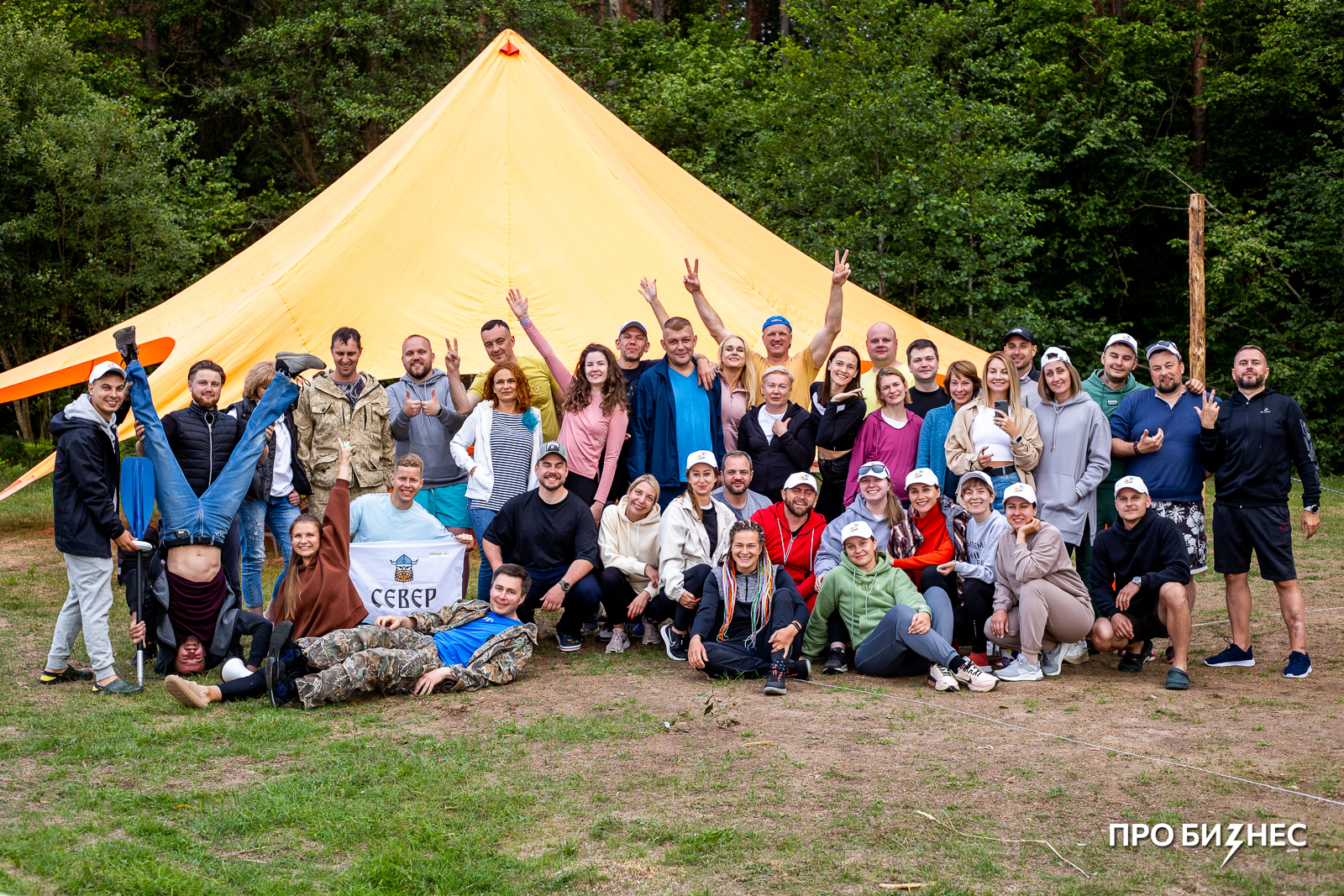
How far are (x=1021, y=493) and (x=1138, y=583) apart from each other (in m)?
0.64

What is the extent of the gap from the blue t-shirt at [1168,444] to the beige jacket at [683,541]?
6.34 ft

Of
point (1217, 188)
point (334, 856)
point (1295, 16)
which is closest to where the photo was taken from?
point (334, 856)

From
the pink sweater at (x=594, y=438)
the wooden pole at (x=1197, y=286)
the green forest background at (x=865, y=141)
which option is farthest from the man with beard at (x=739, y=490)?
the green forest background at (x=865, y=141)

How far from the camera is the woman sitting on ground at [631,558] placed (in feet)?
18.7

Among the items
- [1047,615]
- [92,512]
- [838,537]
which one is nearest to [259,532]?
[92,512]

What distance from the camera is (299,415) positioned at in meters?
5.98

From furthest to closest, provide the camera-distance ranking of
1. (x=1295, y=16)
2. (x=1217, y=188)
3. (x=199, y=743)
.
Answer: (x=1217, y=188) → (x=1295, y=16) → (x=199, y=743)

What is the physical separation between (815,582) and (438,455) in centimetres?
211

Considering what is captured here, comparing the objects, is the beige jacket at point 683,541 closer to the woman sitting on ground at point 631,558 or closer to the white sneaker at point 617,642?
the woman sitting on ground at point 631,558

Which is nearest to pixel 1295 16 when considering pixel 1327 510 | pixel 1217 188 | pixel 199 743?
pixel 1217 188

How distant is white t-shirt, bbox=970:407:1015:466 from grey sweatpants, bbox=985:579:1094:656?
67 cm

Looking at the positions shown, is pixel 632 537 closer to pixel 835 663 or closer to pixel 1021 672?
pixel 835 663

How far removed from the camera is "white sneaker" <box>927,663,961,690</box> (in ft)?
16.3

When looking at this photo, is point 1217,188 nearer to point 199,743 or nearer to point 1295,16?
point 1295,16
